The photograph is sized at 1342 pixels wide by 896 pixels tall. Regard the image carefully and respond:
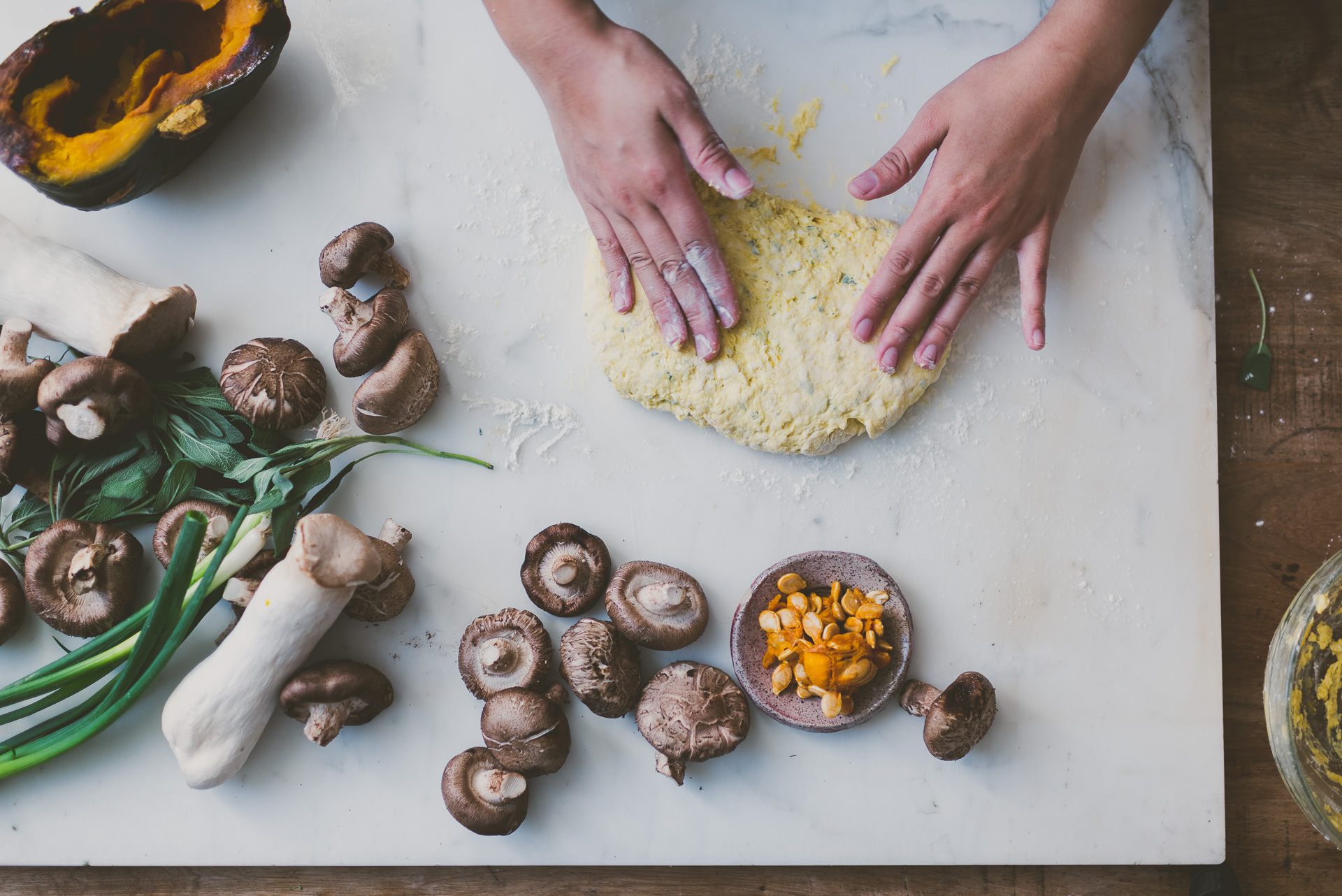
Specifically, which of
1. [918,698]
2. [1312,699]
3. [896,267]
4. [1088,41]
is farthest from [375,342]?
[1312,699]

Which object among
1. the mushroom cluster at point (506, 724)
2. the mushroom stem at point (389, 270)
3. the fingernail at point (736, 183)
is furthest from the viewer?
the mushroom stem at point (389, 270)

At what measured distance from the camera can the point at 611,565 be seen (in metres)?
1.57

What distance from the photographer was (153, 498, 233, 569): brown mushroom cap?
1486mm

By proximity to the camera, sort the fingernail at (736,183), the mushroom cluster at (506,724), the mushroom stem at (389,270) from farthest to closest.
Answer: the mushroom stem at (389,270) → the mushroom cluster at (506,724) → the fingernail at (736,183)

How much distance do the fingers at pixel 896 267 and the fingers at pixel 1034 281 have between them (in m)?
0.20

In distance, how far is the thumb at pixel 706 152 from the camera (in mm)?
1339

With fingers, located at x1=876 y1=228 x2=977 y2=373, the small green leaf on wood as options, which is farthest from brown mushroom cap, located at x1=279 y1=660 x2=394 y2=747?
the small green leaf on wood

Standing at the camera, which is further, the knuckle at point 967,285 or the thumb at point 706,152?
the knuckle at point 967,285

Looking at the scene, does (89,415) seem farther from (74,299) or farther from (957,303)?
(957,303)

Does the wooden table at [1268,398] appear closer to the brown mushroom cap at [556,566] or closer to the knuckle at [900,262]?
the knuckle at [900,262]

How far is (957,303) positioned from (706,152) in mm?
544

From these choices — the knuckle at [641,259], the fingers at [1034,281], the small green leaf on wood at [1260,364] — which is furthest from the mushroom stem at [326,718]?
the small green leaf on wood at [1260,364]

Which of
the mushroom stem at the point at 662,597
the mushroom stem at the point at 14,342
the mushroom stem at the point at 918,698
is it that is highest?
the mushroom stem at the point at 14,342

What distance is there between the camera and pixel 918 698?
153cm
